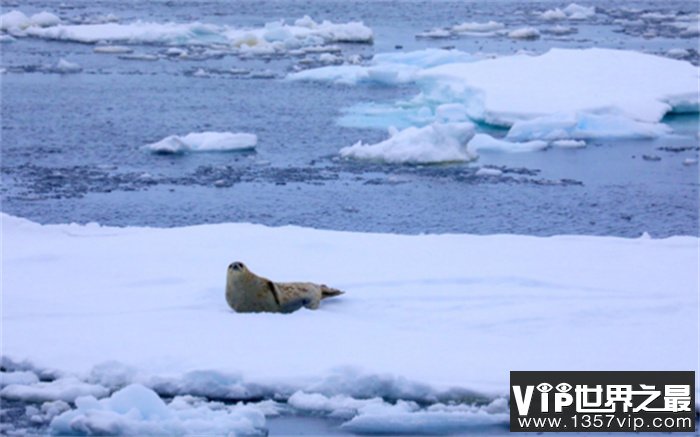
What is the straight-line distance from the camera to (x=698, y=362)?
5230 millimetres

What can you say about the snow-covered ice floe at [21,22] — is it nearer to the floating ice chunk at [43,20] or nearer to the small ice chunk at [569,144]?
the floating ice chunk at [43,20]

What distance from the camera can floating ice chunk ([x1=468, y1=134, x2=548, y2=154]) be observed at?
44.9 ft

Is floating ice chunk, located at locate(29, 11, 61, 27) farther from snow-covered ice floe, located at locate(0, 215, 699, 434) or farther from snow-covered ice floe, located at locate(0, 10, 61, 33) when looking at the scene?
snow-covered ice floe, located at locate(0, 215, 699, 434)

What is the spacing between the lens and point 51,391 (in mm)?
4902

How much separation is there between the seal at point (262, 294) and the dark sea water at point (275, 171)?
3.91 m

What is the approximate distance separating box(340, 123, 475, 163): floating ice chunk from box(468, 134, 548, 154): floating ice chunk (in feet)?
2.13

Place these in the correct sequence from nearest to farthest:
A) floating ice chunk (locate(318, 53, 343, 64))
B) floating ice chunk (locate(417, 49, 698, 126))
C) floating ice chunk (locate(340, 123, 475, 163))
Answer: floating ice chunk (locate(340, 123, 475, 163)), floating ice chunk (locate(417, 49, 698, 126)), floating ice chunk (locate(318, 53, 343, 64))

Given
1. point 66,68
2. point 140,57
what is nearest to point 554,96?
point 66,68

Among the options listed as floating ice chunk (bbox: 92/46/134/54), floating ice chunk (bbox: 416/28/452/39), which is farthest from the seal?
floating ice chunk (bbox: 416/28/452/39)

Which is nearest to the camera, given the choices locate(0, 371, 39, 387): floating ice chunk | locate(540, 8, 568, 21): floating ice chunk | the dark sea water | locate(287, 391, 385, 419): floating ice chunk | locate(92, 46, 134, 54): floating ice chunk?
locate(287, 391, 385, 419): floating ice chunk

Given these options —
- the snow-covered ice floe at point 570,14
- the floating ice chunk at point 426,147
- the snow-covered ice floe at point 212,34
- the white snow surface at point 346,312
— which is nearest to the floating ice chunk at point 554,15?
the snow-covered ice floe at point 570,14

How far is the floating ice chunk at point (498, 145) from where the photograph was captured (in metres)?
13.7

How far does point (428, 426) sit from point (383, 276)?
2.03 metres

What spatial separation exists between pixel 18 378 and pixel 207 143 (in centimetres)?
849
